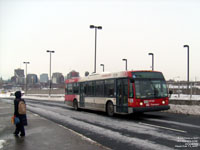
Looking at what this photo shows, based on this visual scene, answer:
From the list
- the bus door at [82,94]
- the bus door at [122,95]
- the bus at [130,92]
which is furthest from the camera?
the bus door at [82,94]

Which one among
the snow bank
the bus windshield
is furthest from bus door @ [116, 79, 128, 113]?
the snow bank

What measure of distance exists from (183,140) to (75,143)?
11.4 ft

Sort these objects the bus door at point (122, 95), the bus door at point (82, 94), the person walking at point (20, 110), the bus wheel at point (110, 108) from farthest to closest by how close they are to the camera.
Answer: the bus door at point (82, 94)
the bus wheel at point (110, 108)
the bus door at point (122, 95)
the person walking at point (20, 110)

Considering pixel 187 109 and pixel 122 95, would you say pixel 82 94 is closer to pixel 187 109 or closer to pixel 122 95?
pixel 122 95

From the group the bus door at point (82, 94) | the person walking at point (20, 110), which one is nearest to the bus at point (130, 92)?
the bus door at point (82, 94)

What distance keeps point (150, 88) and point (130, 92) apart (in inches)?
49.4

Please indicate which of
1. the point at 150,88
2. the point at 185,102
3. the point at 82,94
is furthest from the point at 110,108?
the point at 185,102

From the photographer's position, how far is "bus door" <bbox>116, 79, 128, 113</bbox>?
13539 mm

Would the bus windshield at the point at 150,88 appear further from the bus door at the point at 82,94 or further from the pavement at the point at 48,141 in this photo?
the bus door at the point at 82,94

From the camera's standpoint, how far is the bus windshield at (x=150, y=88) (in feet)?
43.4

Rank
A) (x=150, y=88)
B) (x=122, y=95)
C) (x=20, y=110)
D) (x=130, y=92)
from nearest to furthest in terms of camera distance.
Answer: (x=20, y=110)
(x=130, y=92)
(x=150, y=88)
(x=122, y=95)

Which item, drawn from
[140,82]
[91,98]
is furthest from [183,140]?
[91,98]

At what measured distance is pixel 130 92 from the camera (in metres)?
13.2

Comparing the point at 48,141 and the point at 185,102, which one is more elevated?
the point at 185,102
